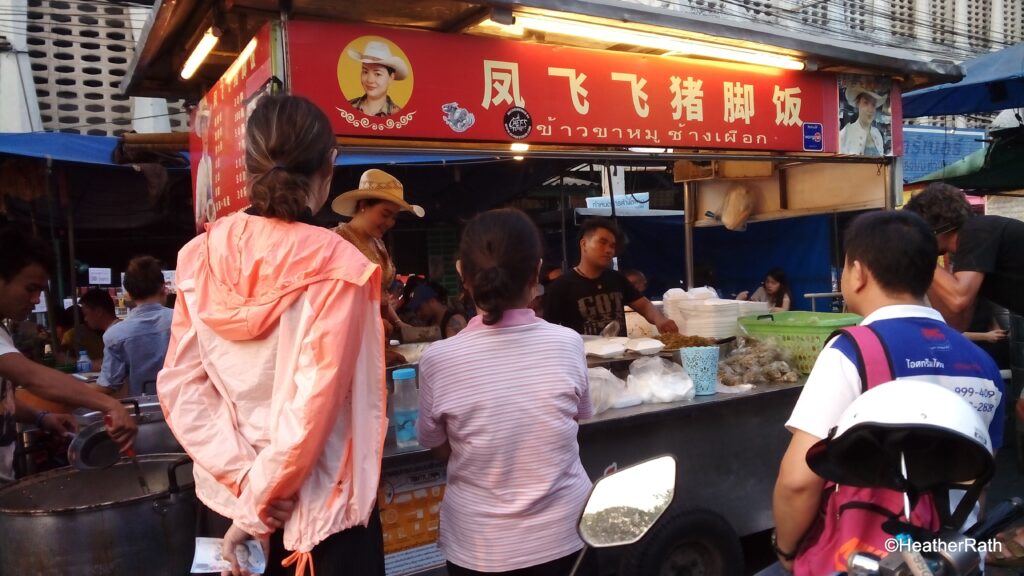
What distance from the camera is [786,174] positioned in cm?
652

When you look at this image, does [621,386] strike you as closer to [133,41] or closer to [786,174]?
[786,174]

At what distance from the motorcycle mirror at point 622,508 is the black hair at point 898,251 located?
75 cm

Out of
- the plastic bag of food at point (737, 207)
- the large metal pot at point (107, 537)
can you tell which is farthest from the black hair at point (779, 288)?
the large metal pot at point (107, 537)

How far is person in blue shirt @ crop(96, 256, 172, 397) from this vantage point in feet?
15.4

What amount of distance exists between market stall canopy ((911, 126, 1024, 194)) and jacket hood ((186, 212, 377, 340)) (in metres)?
8.03

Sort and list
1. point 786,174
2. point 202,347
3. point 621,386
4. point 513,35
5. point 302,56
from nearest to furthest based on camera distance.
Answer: point 202,347 → point 302,56 → point 621,386 → point 513,35 → point 786,174

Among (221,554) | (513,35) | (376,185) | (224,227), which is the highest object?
(513,35)

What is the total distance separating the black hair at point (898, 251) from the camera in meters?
1.69

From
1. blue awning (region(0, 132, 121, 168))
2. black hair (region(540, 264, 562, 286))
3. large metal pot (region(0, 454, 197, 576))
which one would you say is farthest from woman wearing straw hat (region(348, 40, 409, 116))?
black hair (region(540, 264, 562, 286))

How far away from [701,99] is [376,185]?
2029 mm

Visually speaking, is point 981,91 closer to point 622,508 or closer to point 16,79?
point 622,508

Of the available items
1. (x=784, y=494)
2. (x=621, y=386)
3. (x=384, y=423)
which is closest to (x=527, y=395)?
(x=384, y=423)

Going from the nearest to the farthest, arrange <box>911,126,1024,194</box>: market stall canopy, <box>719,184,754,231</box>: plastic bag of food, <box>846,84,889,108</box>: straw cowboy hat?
<box>846,84,889,108</box>: straw cowboy hat → <box>719,184,754,231</box>: plastic bag of food → <box>911,126,1024,194</box>: market stall canopy

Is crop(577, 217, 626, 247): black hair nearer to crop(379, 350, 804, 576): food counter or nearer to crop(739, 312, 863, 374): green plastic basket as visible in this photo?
→ crop(739, 312, 863, 374): green plastic basket
